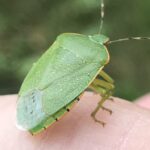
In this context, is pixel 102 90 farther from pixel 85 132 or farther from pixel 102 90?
pixel 85 132

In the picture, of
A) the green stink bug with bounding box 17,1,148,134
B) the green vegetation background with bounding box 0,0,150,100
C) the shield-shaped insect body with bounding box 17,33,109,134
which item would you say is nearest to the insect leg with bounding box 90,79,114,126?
the green stink bug with bounding box 17,1,148,134

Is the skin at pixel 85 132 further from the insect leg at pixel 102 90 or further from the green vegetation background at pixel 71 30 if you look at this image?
the green vegetation background at pixel 71 30

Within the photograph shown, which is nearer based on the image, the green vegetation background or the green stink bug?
the green stink bug

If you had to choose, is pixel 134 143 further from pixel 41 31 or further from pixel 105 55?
pixel 41 31

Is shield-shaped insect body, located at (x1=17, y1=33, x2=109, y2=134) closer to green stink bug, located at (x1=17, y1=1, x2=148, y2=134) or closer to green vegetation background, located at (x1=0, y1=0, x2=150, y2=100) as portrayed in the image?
green stink bug, located at (x1=17, y1=1, x2=148, y2=134)

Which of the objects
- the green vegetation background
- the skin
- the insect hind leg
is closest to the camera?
the skin

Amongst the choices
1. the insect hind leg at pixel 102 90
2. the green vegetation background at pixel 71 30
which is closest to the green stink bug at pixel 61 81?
the insect hind leg at pixel 102 90

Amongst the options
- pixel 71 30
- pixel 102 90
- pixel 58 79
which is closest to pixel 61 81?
pixel 58 79
